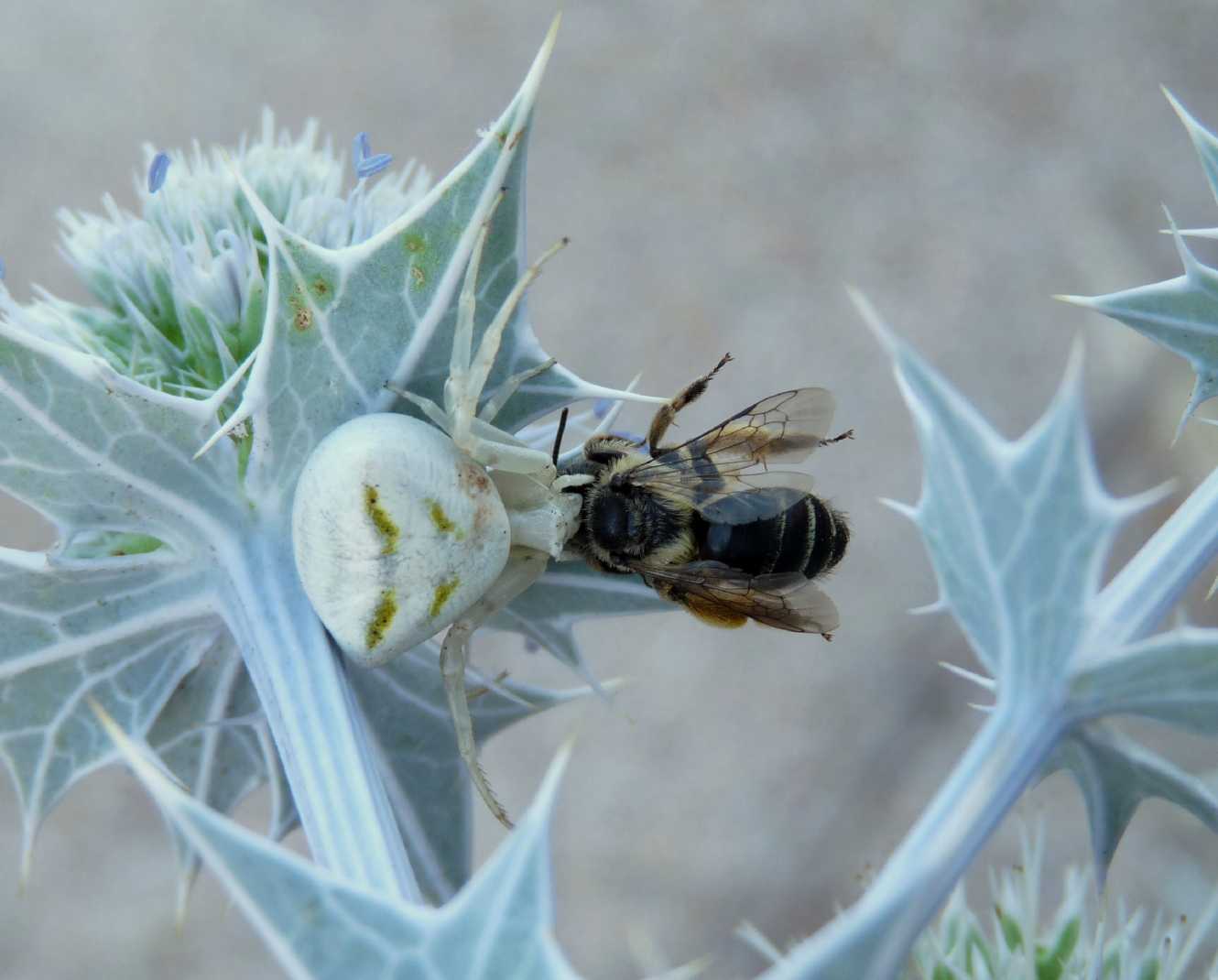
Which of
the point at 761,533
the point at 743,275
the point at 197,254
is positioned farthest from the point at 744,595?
the point at 743,275

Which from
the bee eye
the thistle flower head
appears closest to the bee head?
the bee eye

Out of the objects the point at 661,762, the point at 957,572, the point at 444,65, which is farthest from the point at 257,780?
the point at 444,65

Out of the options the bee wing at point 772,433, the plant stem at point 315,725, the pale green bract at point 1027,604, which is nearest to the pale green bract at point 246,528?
Result: the plant stem at point 315,725

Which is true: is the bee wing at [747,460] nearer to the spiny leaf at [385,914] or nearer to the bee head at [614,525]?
the bee head at [614,525]

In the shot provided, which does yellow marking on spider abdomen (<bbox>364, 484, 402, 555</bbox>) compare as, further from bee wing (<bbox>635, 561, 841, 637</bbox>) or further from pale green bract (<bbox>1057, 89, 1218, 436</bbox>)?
pale green bract (<bbox>1057, 89, 1218, 436</bbox>)

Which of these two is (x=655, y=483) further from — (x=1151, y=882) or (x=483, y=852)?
(x=1151, y=882)

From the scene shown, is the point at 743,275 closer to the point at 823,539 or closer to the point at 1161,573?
the point at 823,539

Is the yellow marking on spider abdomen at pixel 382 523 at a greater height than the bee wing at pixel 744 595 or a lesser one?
greater
